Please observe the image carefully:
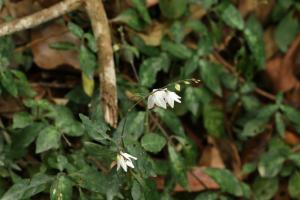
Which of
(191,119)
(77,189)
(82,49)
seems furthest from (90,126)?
(191,119)

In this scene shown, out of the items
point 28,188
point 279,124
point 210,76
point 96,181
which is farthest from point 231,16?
point 28,188

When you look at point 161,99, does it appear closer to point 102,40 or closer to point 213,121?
point 102,40

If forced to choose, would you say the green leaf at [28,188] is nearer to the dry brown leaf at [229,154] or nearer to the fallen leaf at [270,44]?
the dry brown leaf at [229,154]

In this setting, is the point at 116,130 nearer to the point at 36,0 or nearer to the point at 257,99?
the point at 36,0

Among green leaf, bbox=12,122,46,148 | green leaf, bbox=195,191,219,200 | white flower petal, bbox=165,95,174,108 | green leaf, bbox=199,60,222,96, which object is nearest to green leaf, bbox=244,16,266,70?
green leaf, bbox=199,60,222,96

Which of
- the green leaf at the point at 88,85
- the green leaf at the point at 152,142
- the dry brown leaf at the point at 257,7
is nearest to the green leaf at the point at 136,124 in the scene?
the green leaf at the point at 152,142

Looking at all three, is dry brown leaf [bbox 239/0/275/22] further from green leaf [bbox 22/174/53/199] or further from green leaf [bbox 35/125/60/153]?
green leaf [bbox 22/174/53/199]
